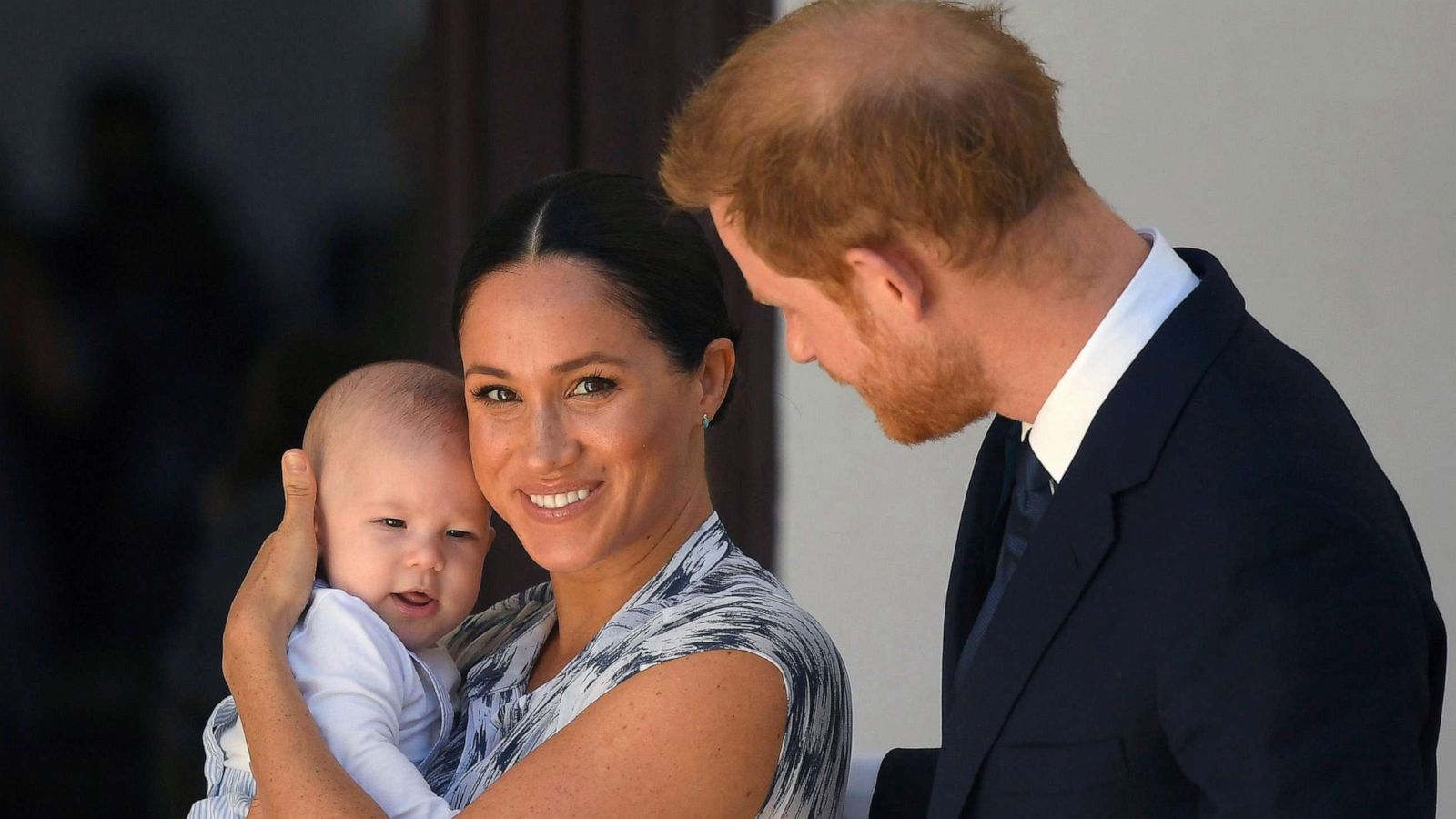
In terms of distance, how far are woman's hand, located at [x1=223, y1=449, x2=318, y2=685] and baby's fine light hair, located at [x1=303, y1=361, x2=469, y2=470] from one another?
0.06 meters

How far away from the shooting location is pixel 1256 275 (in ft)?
11.4

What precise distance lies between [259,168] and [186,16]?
0.38 meters

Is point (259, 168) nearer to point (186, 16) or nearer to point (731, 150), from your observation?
point (186, 16)

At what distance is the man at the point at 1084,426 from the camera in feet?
3.74

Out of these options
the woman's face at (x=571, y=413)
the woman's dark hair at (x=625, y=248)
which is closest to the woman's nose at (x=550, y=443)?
the woman's face at (x=571, y=413)

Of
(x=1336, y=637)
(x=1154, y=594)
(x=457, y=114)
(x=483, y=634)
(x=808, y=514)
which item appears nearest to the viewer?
(x=1336, y=637)

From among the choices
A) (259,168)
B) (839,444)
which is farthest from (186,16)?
(839,444)

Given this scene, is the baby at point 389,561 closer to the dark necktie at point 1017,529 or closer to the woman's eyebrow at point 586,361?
the woman's eyebrow at point 586,361

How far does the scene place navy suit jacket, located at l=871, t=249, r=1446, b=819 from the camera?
3.70 feet

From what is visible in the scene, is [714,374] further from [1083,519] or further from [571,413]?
[1083,519]

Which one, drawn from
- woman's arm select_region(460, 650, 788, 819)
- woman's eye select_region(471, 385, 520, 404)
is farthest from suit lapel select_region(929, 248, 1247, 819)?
woman's eye select_region(471, 385, 520, 404)

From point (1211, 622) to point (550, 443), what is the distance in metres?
0.93

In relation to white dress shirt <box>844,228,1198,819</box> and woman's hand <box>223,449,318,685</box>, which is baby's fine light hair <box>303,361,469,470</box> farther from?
white dress shirt <box>844,228,1198,819</box>

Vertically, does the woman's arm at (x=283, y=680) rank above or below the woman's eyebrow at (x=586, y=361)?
below
